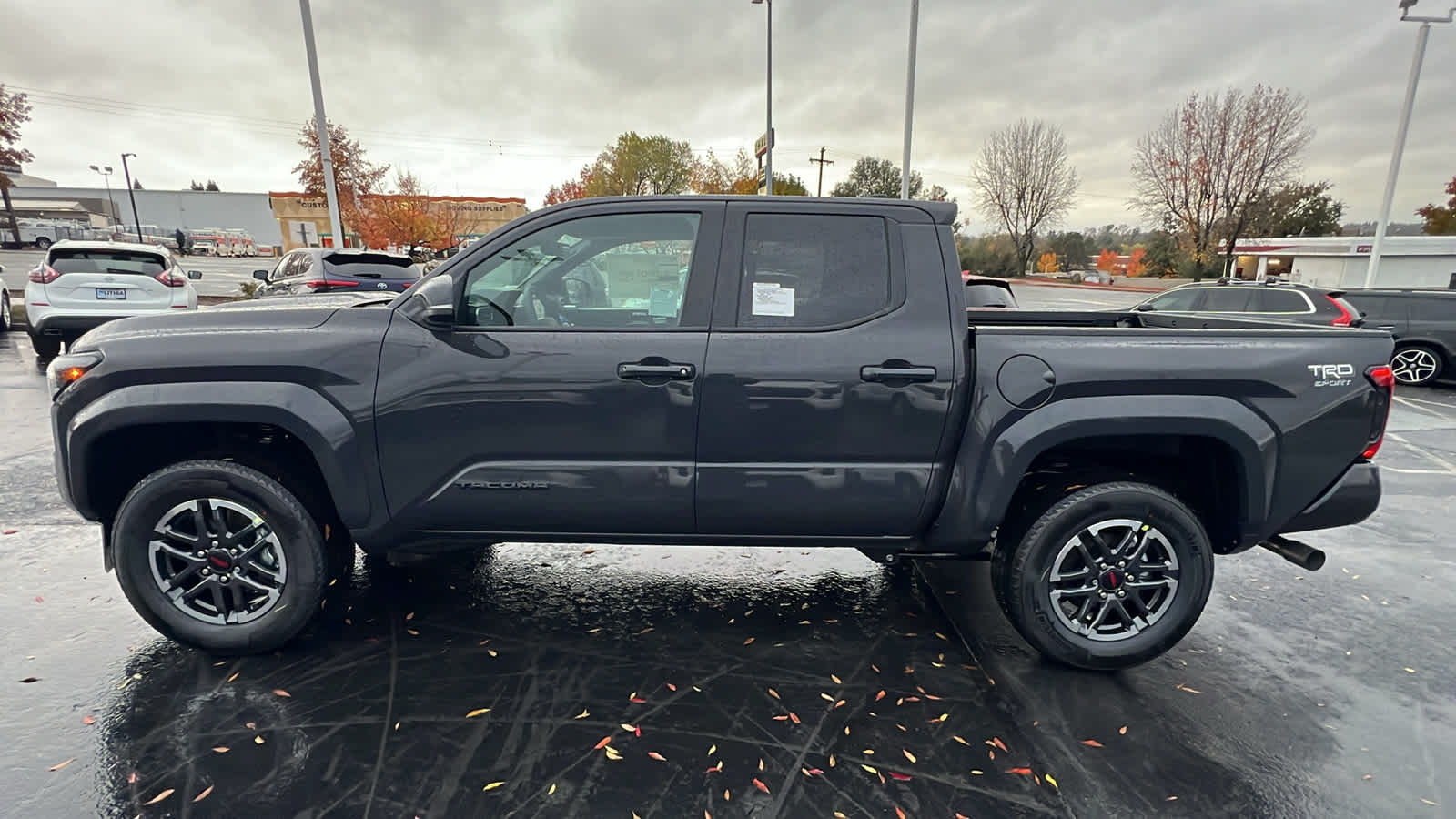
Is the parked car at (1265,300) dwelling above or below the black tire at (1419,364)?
above

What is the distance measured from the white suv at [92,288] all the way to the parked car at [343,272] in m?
1.45

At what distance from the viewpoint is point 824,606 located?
12.0 ft

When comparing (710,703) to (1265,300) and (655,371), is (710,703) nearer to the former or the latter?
(655,371)

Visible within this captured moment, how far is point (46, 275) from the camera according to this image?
30.4 ft

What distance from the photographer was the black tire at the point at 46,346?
9.54m

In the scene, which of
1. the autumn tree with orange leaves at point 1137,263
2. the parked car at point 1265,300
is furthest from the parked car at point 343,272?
the autumn tree with orange leaves at point 1137,263

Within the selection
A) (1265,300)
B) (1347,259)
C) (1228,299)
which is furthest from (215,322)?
(1347,259)

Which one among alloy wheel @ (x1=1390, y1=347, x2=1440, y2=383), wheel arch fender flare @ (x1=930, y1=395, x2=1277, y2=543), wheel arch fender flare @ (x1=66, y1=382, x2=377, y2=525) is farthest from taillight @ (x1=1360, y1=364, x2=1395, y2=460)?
alloy wheel @ (x1=1390, y1=347, x2=1440, y2=383)

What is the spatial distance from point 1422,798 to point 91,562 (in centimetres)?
621

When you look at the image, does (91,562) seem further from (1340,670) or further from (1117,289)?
(1117,289)

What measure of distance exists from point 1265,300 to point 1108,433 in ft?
37.4

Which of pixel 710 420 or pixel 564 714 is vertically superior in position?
pixel 710 420

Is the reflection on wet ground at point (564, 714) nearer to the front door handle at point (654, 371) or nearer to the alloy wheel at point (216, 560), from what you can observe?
the alloy wheel at point (216, 560)

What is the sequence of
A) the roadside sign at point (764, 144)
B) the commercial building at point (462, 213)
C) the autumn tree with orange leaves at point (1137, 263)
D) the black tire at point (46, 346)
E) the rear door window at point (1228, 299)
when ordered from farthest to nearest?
1. the autumn tree with orange leaves at point (1137, 263)
2. the commercial building at point (462, 213)
3. the roadside sign at point (764, 144)
4. the rear door window at point (1228, 299)
5. the black tire at point (46, 346)
